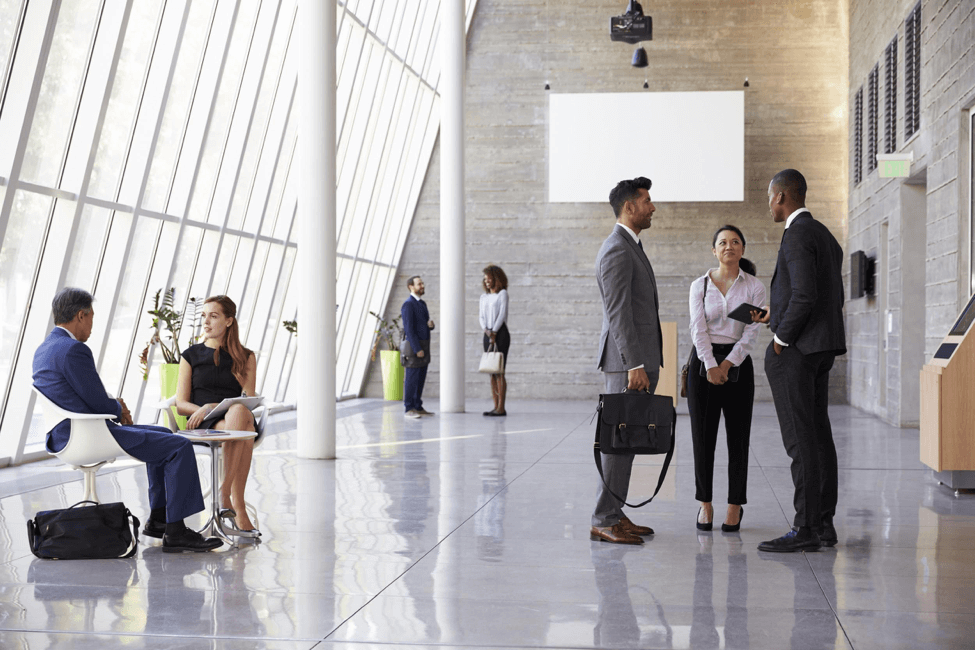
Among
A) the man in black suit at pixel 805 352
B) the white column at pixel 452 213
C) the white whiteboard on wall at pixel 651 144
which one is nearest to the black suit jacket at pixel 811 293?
the man in black suit at pixel 805 352

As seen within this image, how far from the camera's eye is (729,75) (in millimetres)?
15406

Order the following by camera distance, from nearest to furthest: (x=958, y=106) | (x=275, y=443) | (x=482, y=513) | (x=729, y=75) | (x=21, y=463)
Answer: (x=482, y=513)
(x=21, y=463)
(x=958, y=106)
(x=275, y=443)
(x=729, y=75)

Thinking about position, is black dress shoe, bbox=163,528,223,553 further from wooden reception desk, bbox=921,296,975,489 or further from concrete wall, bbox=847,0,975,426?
concrete wall, bbox=847,0,975,426

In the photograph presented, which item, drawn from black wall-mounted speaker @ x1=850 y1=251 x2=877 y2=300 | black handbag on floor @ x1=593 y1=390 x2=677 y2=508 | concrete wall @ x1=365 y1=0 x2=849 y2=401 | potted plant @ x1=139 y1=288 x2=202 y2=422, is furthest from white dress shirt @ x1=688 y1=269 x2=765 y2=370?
concrete wall @ x1=365 y1=0 x2=849 y2=401

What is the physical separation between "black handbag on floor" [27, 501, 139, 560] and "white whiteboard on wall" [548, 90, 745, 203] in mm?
11481

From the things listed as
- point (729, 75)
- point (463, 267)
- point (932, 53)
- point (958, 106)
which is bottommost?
point (463, 267)

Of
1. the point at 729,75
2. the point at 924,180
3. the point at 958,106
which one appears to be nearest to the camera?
the point at 958,106

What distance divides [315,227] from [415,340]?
395cm

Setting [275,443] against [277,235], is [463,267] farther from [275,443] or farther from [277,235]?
[275,443]

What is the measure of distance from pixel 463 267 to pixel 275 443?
421cm

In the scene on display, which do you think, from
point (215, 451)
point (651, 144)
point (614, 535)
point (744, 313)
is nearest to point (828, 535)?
point (614, 535)

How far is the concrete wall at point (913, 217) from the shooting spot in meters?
8.45

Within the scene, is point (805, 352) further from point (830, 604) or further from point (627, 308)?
point (830, 604)

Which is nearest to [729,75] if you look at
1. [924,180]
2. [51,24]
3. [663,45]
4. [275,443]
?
[663,45]
